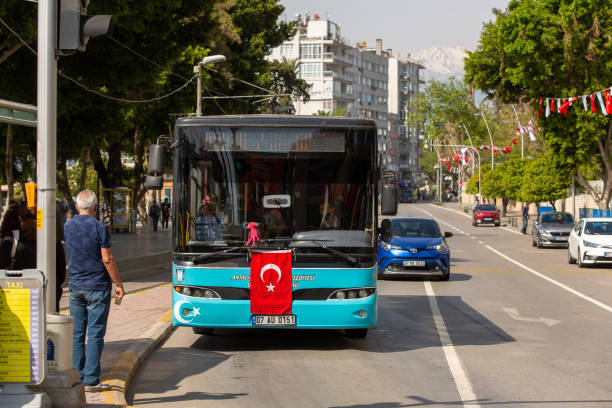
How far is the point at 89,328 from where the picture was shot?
841cm

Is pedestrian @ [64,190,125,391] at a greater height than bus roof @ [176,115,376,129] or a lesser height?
lesser

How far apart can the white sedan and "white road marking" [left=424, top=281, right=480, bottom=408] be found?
44.0ft

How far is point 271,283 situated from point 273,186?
3.75 feet

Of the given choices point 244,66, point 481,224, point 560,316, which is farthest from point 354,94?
point 560,316

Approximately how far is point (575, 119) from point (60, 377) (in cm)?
3543

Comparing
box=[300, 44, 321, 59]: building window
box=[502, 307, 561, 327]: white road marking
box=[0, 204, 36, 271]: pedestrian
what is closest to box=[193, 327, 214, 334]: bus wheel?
box=[0, 204, 36, 271]: pedestrian

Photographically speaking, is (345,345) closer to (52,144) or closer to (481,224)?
(52,144)

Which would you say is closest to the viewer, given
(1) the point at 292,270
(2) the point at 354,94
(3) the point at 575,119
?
(1) the point at 292,270

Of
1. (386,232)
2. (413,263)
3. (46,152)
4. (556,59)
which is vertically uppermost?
(556,59)

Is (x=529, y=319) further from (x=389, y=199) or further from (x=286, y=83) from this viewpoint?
(x=286, y=83)

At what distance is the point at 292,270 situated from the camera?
1098cm

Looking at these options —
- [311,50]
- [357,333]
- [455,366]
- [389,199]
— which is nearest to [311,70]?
[311,50]

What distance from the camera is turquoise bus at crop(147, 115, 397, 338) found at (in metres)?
11.0

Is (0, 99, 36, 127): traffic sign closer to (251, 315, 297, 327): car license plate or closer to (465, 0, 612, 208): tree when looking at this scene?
(251, 315, 297, 327): car license plate
